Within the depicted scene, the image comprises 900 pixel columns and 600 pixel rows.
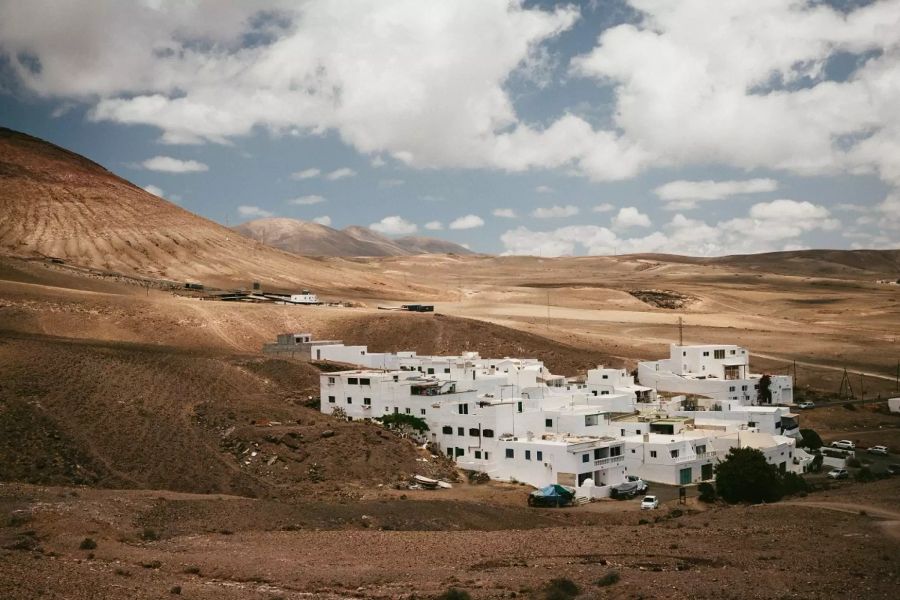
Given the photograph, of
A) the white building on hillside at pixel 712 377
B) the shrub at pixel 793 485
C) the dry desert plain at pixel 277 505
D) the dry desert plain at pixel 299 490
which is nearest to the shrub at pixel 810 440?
the dry desert plain at pixel 277 505

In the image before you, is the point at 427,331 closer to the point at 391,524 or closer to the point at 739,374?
the point at 739,374

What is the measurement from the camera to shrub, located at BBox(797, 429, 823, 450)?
2082 inches

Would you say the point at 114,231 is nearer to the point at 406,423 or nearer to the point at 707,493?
the point at 406,423

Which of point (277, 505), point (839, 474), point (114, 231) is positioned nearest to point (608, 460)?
point (839, 474)

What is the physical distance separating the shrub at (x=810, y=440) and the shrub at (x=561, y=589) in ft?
113

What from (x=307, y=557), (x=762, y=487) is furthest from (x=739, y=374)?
(x=307, y=557)

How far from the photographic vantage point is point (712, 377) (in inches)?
2601

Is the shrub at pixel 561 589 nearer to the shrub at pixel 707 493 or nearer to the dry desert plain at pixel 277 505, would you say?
the dry desert plain at pixel 277 505

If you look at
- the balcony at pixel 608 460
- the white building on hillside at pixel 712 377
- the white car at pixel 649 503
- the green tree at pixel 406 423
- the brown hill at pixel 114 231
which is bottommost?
the white car at pixel 649 503

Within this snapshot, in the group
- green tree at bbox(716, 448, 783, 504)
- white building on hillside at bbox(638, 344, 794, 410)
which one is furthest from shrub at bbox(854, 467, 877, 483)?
white building on hillside at bbox(638, 344, 794, 410)

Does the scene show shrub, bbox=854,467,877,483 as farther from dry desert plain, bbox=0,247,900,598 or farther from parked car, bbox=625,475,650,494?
parked car, bbox=625,475,650,494

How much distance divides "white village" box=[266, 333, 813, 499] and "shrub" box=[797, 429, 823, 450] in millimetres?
602

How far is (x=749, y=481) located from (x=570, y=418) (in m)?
10.4

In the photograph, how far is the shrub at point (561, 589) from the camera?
70.5 ft
